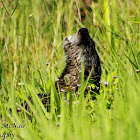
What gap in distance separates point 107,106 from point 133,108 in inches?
30.2

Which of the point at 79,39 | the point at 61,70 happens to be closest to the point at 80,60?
the point at 79,39

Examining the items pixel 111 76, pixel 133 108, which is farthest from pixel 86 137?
pixel 111 76

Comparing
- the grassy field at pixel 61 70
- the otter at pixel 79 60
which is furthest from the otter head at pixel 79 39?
the grassy field at pixel 61 70

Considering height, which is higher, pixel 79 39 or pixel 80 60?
pixel 79 39

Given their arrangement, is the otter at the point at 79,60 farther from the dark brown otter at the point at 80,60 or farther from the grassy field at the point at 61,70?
the grassy field at the point at 61,70

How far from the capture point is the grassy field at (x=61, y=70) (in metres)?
1.54

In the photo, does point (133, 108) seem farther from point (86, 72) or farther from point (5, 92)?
point (5, 92)

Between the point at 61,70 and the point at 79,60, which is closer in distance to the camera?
the point at 79,60

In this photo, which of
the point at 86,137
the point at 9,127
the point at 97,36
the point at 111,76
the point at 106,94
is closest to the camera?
the point at 86,137

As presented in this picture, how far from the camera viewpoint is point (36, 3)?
12.6 ft

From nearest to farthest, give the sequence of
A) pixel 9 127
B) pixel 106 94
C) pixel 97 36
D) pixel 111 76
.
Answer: pixel 9 127 → pixel 106 94 → pixel 111 76 → pixel 97 36

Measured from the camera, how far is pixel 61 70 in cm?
317

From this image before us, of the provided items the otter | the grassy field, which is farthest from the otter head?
the grassy field

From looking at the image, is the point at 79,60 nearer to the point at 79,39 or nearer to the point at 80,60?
the point at 80,60
